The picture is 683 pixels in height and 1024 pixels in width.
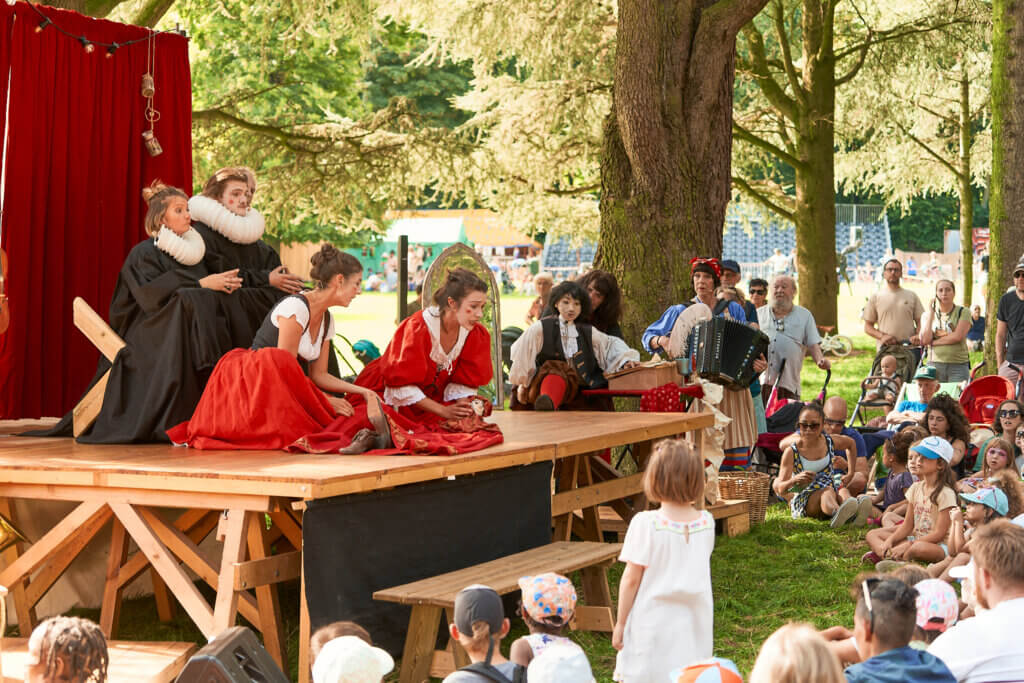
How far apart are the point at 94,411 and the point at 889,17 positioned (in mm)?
15929

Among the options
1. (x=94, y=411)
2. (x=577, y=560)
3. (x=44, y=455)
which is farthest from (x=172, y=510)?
(x=577, y=560)

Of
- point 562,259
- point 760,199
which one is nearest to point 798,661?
point 760,199

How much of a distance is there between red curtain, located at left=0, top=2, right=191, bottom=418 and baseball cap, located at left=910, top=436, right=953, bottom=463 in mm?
4340

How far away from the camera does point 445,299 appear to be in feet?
21.2

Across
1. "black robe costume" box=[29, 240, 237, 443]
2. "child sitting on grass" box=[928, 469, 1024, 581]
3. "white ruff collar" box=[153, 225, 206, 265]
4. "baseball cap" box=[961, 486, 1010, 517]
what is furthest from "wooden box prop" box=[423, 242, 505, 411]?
"baseball cap" box=[961, 486, 1010, 517]

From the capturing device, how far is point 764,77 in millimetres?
18203

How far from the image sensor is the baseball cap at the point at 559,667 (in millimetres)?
3521

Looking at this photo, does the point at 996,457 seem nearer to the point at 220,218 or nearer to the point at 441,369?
the point at 441,369

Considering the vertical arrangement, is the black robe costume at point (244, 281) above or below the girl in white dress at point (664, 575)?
above

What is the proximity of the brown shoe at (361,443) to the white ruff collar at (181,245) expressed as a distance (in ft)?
4.32

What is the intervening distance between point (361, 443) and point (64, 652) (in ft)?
7.57

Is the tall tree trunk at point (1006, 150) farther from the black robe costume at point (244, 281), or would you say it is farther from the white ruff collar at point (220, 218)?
the white ruff collar at point (220, 218)

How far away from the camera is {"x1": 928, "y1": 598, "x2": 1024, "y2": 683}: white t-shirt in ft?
11.5

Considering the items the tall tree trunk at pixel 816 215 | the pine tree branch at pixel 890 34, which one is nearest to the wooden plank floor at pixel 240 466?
the tall tree trunk at pixel 816 215
